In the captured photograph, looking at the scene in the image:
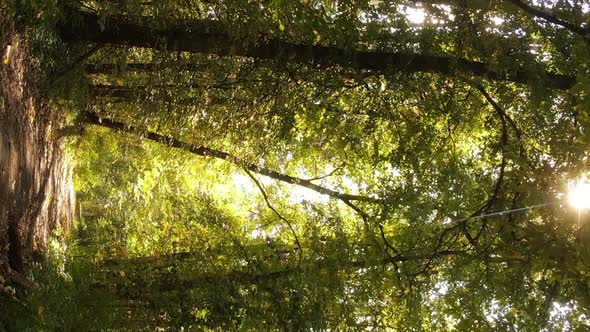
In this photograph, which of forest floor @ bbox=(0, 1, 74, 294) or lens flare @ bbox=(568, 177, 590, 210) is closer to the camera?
lens flare @ bbox=(568, 177, 590, 210)

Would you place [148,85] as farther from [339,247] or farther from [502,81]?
[502,81]

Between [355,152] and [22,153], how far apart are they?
467 centimetres

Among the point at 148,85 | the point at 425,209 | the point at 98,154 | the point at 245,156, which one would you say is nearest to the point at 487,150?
the point at 425,209

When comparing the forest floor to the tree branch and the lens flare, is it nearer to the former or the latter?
the tree branch

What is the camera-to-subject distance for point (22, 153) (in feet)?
27.0

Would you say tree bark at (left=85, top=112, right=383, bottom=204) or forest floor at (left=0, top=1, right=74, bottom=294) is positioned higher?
tree bark at (left=85, top=112, right=383, bottom=204)

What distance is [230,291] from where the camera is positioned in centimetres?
747

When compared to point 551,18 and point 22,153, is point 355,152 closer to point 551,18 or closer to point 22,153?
point 551,18

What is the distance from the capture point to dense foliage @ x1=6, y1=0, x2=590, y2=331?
6.29 meters

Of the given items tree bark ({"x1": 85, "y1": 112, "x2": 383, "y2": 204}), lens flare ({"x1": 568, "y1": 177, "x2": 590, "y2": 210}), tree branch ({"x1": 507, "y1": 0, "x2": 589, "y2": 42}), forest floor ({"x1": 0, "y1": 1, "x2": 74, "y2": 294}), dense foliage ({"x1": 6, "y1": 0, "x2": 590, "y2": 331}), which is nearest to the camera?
lens flare ({"x1": 568, "y1": 177, "x2": 590, "y2": 210})

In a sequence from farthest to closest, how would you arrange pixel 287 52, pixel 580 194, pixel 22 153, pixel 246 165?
pixel 246 165
pixel 22 153
pixel 287 52
pixel 580 194

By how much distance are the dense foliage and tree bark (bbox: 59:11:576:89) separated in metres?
0.02

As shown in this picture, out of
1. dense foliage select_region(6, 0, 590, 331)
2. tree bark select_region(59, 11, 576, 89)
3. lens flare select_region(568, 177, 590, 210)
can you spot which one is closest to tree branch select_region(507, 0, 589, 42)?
dense foliage select_region(6, 0, 590, 331)

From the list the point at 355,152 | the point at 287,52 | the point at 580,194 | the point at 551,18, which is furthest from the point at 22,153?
the point at 580,194
